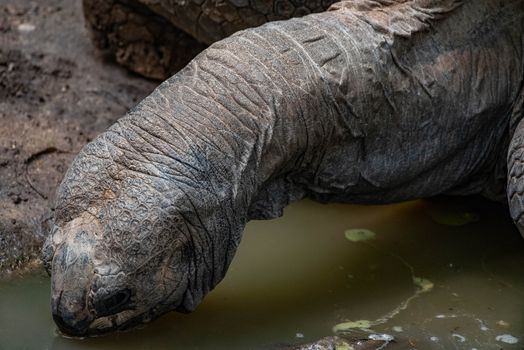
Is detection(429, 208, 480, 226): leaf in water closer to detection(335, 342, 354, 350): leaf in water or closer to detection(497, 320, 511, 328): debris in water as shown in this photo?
detection(497, 320, 511, 328): debris in water

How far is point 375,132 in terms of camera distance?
3922mm

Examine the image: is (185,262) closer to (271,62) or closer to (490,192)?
(271,62)

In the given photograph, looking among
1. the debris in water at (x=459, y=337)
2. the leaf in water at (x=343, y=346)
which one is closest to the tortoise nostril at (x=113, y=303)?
the leaf in water at (x=343, y=346)

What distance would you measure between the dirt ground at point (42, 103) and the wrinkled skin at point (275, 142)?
0.78 metres

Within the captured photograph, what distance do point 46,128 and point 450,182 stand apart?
1678mm

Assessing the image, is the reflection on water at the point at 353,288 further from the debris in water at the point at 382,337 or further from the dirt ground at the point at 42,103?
the dirt ground at the point at 42,103

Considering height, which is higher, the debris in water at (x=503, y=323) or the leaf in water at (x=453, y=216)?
the leaf in water at (x=453, y=216)

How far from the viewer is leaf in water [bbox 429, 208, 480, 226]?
186 inches

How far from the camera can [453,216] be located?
15.7 feet

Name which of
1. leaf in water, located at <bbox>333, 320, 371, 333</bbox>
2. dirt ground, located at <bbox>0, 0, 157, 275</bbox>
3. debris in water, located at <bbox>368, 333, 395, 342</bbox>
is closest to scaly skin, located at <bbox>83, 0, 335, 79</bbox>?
dirt ground, located at <bbox>0, 0, 157, 275</bbox>

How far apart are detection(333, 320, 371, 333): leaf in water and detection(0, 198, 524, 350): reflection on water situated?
16 millimetres

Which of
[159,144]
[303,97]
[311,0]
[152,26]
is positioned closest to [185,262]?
[159,144]

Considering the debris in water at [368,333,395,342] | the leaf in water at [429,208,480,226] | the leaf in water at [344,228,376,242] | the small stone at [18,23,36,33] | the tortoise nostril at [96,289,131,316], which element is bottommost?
the leaf in water at [429,208,480,226]

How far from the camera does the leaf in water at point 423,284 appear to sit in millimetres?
4176
